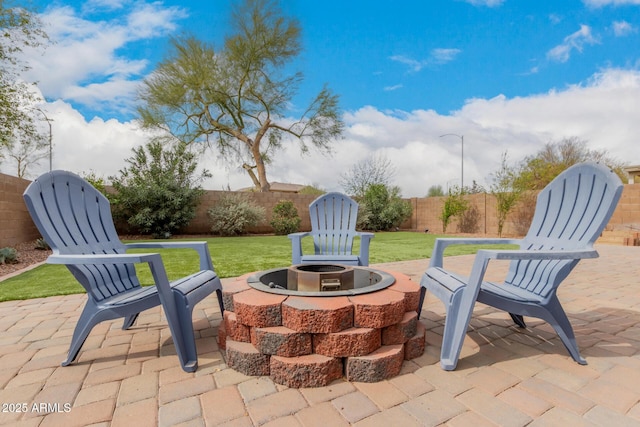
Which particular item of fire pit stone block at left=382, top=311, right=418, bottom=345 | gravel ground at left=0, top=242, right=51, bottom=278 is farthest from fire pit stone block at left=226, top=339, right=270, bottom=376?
gravel ground at left=0, top=242, right=51, bottom=278

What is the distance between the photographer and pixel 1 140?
6816 mm

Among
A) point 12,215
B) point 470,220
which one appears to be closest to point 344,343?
point 12,215

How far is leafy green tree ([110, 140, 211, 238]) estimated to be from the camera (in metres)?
9.41

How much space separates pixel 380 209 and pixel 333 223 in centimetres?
1028

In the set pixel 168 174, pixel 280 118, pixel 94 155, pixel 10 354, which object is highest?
pixel 280 118

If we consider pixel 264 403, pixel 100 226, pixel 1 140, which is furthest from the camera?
pixel 1 140

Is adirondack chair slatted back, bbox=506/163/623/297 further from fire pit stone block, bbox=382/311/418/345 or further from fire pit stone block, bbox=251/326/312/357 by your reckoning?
fire pit stone block, bbox=251/326/312/357

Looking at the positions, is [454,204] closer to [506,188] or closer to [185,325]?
[506,188]

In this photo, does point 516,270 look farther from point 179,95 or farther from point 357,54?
point 179,95

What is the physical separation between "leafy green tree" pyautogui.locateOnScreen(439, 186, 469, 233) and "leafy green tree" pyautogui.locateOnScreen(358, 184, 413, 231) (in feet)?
5.77

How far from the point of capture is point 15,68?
698 centimetres

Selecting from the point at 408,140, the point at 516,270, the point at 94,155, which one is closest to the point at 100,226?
the point at 516,270

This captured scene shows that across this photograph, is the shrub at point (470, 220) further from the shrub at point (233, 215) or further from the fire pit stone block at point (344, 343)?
the fire pit stone block at point (344, 343)

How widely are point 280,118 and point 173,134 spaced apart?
5.13m
